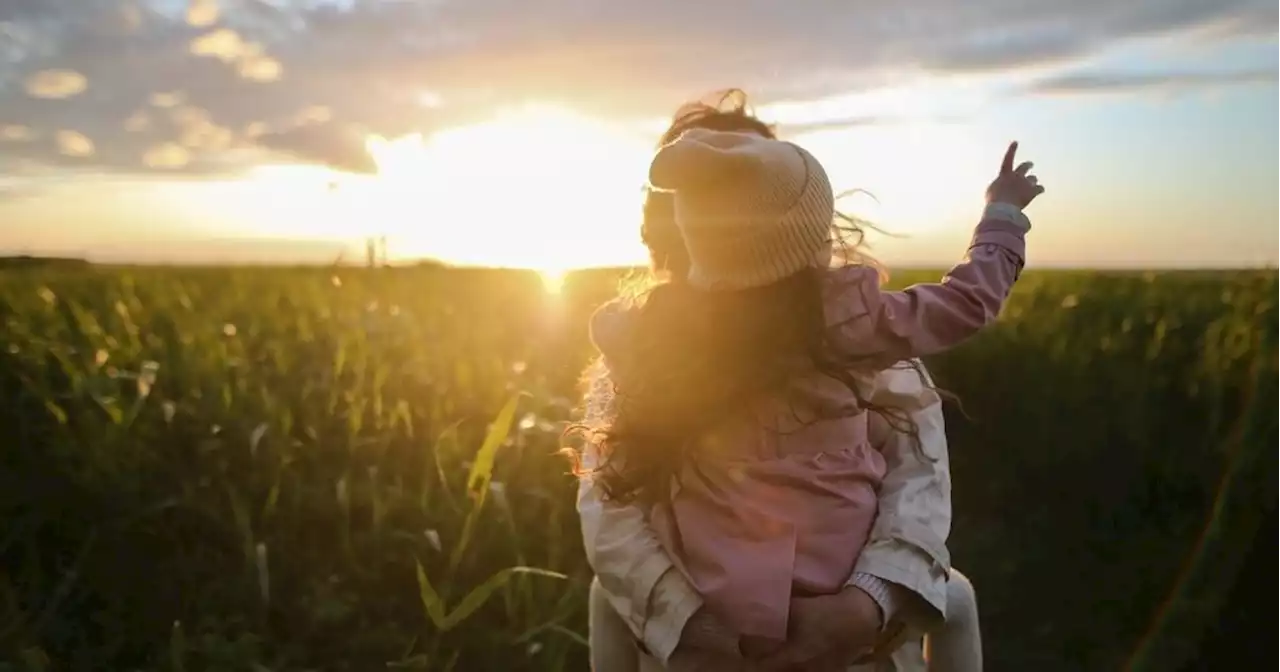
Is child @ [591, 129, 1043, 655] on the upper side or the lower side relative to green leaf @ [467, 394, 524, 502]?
upper

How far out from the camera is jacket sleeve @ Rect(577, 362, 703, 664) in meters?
1.98

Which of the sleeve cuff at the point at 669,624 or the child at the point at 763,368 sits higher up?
the child at the point at 763,368

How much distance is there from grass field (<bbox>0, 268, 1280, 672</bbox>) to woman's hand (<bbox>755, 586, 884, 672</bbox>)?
128 cm

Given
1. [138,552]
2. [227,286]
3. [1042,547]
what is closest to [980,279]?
[1042,547]

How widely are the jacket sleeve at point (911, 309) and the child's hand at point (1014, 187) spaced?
0.37 feet

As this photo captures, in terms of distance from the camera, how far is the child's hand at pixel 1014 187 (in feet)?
7.08

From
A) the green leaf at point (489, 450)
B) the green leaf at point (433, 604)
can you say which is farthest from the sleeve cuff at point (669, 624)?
the green leaf at point (489, 450)

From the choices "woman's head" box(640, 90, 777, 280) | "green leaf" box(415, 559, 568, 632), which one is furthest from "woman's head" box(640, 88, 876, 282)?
"green leaf" box(415, 559, 568, 632)

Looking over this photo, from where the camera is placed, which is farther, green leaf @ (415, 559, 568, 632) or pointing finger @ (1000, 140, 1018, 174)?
green leaf @ (415, 559, 568, 632)

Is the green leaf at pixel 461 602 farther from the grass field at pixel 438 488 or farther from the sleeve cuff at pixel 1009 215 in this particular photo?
the sleeve cuff at pixel 1009 215

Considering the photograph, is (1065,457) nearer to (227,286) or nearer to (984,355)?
(984,355)

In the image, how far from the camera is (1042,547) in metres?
4.15

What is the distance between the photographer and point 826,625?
1.94 metres

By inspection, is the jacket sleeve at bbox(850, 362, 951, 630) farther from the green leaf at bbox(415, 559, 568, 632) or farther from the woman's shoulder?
the green leaf at bbox(415, 559, 568, 632)
